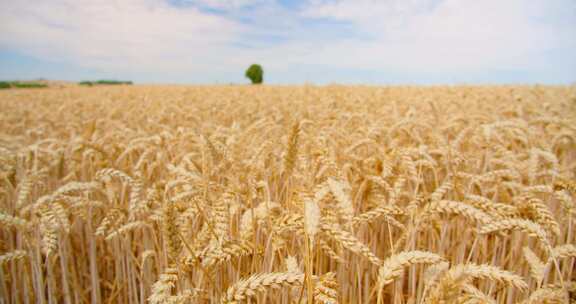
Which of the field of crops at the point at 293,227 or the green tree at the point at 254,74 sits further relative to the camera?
the green tree at the point at 254,74

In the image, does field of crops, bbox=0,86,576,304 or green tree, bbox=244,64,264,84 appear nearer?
field of crops, bbox=0,86,576,304

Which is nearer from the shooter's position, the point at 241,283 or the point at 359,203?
the point at 241,283

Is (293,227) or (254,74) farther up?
(254,74)

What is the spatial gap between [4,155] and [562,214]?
3615 mm

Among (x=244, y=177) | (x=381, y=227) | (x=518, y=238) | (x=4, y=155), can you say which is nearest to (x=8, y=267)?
(x=4, y=155)

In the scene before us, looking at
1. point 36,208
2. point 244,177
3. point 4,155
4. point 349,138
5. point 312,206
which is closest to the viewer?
point 312,206

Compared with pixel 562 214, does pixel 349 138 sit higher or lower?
higher

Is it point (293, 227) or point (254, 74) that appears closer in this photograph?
point (293, 227)

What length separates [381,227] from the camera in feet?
7.00

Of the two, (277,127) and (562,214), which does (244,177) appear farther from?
(562,214)

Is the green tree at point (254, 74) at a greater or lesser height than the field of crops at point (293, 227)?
greater

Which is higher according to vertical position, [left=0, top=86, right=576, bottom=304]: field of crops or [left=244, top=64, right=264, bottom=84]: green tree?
[left=244, top=64, right=264, bottom=84]: green tree

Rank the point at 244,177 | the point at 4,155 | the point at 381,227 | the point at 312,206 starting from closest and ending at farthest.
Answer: the point at 312,206, the point at 244,177, the point at 381,227, the point at 4,155

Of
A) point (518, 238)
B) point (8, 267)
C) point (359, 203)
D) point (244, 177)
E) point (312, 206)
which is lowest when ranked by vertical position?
point (8, 267)
